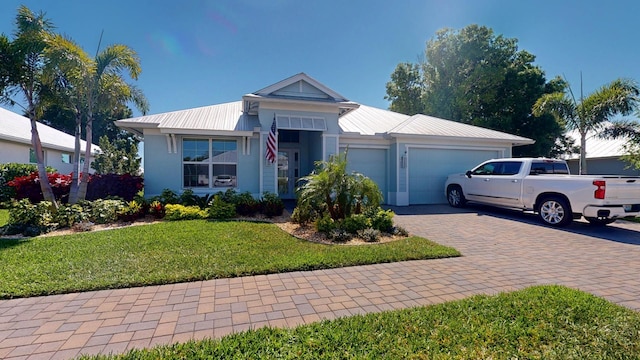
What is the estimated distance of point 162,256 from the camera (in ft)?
16.9

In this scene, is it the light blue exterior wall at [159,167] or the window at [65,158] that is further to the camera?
the window at [65,158]

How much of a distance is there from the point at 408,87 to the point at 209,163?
75.6ft

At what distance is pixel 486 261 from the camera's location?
5215 mm

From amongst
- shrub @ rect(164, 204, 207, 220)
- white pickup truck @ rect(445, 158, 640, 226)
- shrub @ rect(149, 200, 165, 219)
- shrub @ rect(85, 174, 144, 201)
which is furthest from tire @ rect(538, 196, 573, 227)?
shrub @ rect(85, 174, 144, 201)

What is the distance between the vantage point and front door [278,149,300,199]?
14.3 metres

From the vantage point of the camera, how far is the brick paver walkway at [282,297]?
9.38 ft

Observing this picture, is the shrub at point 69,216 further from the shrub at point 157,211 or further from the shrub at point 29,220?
the shrub at point 157,211

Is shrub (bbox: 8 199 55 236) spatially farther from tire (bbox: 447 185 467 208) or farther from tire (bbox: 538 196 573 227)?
tire (bbox: 538 196 573 227)

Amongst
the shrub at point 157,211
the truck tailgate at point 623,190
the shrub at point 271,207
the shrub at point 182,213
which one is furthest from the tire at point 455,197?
the shrub at point 157,211

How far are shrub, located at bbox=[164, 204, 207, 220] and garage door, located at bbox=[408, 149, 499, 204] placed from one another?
879 centimetres

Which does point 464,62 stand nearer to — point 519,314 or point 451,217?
point 451,217

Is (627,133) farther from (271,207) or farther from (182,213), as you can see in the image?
(182,213)

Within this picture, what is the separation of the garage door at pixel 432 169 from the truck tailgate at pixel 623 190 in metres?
6.11

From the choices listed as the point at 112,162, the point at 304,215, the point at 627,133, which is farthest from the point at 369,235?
the point at 112,162
